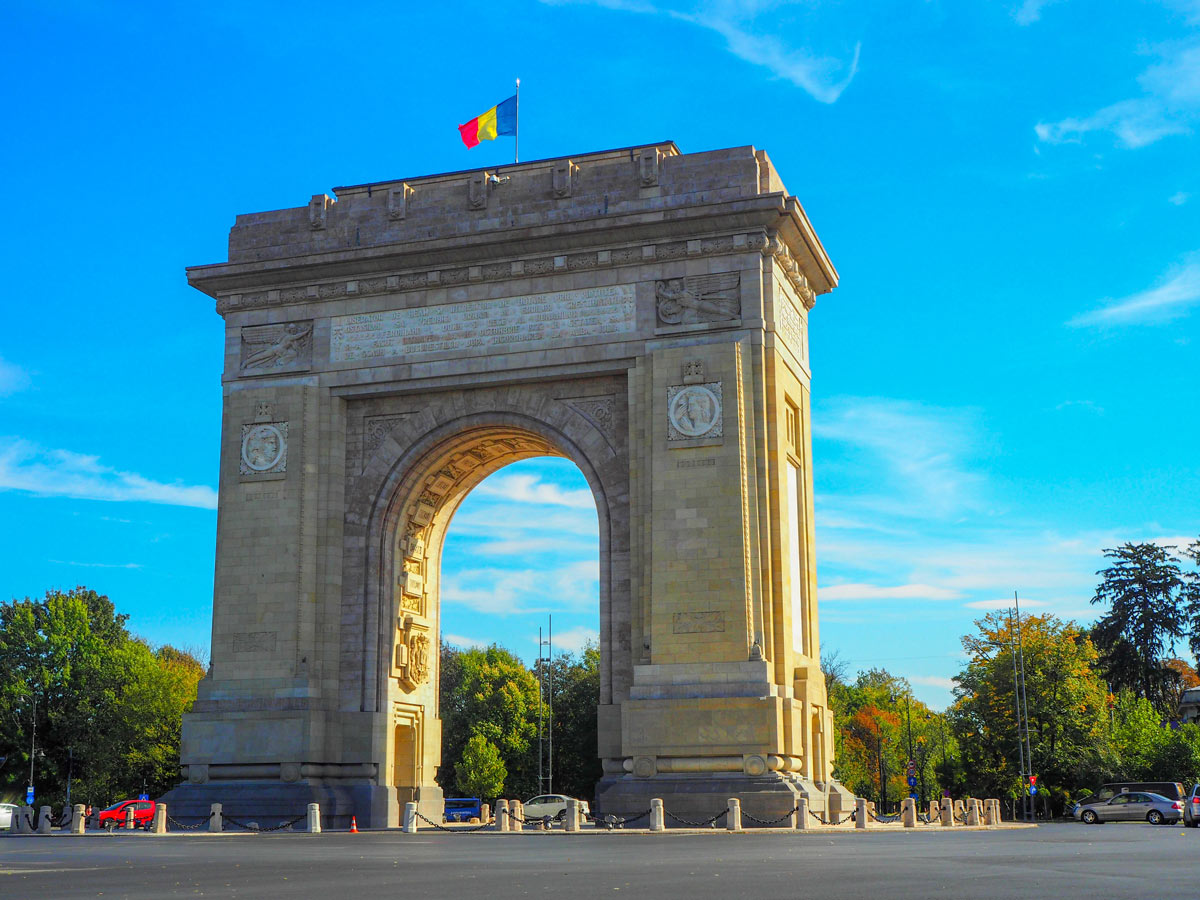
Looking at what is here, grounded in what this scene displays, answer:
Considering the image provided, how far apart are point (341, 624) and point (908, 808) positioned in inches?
591

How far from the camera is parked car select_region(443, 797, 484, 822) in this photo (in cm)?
5997

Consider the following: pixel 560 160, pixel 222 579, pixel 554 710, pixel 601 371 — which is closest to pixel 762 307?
pixel 601 371

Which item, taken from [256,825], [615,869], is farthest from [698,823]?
[615,869]

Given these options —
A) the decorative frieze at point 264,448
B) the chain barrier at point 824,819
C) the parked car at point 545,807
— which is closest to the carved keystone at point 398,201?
the decorative frieze at point 264,448

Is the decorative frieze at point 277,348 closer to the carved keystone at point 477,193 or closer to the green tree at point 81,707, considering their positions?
the carved keystone at point 477,193

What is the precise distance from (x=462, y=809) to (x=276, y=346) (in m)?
34.8

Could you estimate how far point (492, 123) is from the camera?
125ft

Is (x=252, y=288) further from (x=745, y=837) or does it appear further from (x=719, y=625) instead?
(x=745, y=837)

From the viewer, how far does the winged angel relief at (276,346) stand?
36094mm

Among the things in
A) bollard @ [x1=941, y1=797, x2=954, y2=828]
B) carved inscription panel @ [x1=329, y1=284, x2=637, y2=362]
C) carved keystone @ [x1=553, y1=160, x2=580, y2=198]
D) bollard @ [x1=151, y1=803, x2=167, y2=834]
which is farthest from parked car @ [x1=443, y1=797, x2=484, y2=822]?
carved keystone @ [x1=553, y1=160, x2=580, y2=198]

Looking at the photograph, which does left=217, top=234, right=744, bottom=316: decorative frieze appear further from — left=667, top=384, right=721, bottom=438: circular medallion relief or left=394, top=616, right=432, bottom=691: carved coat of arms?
left=394, top=616, right=432, bottom=691: carved coat of arms

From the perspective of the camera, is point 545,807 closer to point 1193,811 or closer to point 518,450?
point 518,450

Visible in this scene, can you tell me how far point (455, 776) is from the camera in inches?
2798

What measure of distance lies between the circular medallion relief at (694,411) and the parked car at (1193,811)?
19.4m
